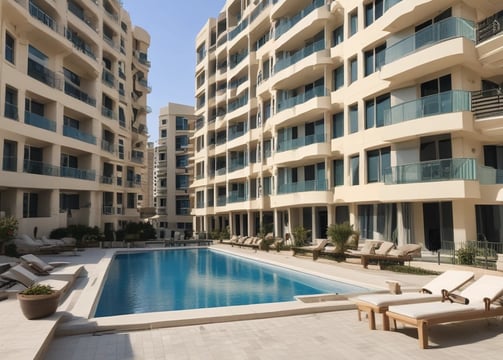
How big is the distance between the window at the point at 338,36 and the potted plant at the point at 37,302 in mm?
22867

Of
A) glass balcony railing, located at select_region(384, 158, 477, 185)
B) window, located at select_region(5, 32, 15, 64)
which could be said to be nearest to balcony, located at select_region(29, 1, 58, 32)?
window, located at select_region(5, 32, 15, 64)

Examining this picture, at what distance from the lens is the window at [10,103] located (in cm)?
2302

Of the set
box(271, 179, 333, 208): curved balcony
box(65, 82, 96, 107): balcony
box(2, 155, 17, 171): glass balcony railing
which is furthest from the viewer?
box(65, 82, 96, 107): balcony

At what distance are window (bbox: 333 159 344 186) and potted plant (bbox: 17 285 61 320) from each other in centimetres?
1942

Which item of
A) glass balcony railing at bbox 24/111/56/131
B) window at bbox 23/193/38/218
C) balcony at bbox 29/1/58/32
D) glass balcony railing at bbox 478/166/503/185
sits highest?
balcony at bbox 29/1/58/32

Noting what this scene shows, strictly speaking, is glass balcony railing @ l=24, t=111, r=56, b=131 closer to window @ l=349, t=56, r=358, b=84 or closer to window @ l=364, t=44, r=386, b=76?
window @ l=349, t=56, r=358, b=84

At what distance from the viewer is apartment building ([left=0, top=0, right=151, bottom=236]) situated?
24.0 meters

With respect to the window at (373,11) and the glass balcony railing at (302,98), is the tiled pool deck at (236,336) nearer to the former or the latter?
the window at (373,11)

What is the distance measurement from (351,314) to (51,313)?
21.6 ft

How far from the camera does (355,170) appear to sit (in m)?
23.2

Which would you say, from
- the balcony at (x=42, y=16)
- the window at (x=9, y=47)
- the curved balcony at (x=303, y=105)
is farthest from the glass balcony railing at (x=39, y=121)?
the curved balcony at (x=303, y=105)

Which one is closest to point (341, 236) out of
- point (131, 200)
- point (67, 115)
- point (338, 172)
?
point (338, 172)

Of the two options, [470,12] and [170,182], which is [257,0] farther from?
[170,182]

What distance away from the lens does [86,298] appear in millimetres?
10680
